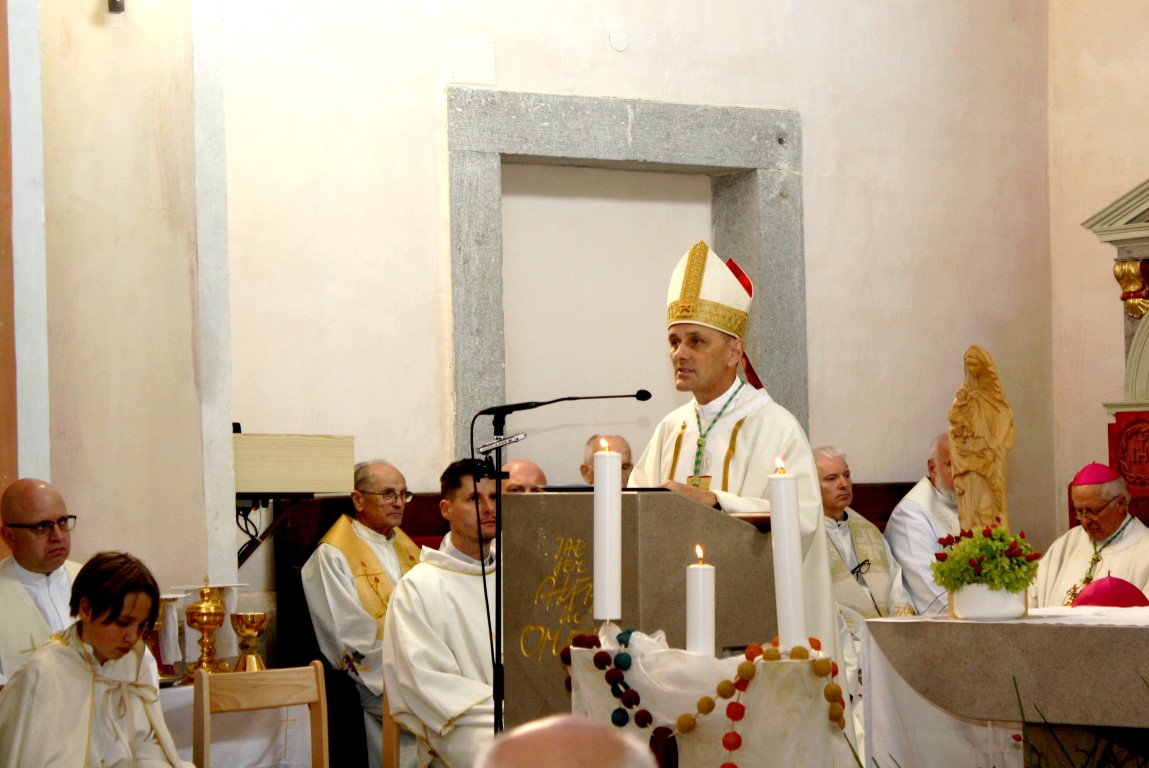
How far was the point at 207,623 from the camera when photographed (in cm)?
548

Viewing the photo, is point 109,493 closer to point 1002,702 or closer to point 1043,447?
point 1002,702

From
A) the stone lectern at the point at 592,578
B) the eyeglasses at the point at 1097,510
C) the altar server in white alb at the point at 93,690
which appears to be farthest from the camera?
the eyeglasses at the point at 1097,510

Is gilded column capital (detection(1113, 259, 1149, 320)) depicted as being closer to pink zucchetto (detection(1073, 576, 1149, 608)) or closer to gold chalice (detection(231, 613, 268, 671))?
pink zucchetto (detection(1073, 576, 1149, 608))

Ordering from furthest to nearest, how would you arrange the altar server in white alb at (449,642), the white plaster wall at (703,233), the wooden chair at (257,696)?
the white plaster wall at (703,233), the altar server in white alb at (449,642), the wooden chair at (257,696)

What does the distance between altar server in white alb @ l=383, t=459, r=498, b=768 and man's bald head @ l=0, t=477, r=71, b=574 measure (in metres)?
1.21

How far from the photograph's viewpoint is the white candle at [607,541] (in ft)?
8.06

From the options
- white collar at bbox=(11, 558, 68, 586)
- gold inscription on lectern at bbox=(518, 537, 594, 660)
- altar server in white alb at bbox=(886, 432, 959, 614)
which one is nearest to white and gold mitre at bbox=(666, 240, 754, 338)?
gold inscription on lectern at bbox=(518, 537, 594, 660)

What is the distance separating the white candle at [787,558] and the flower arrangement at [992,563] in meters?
1.30

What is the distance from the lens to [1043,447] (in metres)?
9.05

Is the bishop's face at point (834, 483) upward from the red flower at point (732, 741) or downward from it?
downward

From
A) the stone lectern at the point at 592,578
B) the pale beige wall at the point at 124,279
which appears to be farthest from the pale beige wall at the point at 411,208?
the stone lectern at the point at 592,578

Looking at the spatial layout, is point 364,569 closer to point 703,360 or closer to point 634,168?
point 634,168

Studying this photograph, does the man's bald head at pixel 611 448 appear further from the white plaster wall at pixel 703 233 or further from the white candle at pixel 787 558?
the white candle at pixel 787 558

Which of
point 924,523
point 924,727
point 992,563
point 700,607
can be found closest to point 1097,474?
point 924,523
